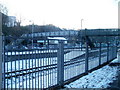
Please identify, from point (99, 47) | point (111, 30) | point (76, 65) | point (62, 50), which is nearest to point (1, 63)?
point (62, 50)

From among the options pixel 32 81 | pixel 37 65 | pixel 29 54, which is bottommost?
pixel 32 81

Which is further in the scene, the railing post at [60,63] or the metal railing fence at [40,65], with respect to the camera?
the railing post at [60,63]

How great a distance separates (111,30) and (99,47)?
86.5 feet

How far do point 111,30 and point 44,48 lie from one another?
32998 millimetres

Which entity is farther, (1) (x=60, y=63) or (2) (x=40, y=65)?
(1) (x=60, y=63)

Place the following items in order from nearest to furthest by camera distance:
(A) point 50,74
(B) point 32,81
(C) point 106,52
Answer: (B) point 32,81, (A) point 50,74, (C) point 106,52

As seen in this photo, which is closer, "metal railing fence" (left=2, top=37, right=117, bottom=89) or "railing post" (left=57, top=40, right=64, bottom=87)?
"metal railing fence" (left=2, top=37, right=117, bottom=89)

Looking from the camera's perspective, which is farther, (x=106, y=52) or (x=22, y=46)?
(x=106, y=52)

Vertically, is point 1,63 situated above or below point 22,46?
below

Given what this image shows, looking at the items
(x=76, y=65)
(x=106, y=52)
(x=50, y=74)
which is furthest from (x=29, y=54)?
(x=106, y=52)

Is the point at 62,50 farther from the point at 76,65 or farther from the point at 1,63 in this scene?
the point at 1,63

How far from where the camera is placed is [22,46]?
14.2 feet

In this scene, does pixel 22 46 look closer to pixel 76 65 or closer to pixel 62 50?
pixel 62 50

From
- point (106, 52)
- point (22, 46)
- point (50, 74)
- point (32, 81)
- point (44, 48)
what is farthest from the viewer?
point (106, 52)
